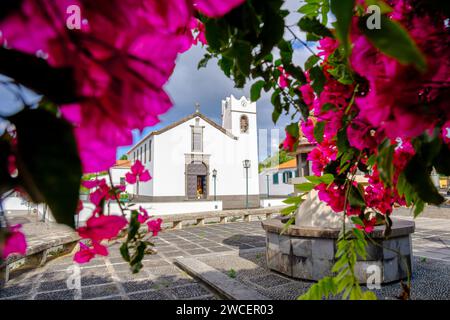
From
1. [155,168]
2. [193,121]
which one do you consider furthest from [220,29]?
[193,121]

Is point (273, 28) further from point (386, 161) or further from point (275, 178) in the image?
point (275, 178)

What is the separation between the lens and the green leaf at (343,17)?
36cm

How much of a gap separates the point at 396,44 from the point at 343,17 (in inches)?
2.9

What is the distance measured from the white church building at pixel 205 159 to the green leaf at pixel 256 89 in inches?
769

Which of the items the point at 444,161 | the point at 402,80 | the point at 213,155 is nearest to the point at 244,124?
the point at 213,155

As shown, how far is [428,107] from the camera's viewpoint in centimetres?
55

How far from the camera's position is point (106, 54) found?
0.33 metres

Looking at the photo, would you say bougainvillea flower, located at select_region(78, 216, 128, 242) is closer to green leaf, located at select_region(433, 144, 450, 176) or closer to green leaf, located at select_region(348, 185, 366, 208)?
green leaf, located at select_region(433, 144, 450, 176)

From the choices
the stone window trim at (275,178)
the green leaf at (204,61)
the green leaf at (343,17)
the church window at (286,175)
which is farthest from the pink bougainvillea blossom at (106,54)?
the stone window trim at (275,178)

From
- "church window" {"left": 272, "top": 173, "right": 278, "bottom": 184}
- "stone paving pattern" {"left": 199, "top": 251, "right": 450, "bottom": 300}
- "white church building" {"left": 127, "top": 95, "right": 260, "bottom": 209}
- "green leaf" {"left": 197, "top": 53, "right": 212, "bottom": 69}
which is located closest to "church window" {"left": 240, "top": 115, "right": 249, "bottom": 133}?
"white church building" {"left": 127, "top": 95, "right": 260, "bottom": 209}

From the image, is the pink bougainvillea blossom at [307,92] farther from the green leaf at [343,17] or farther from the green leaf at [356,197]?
the green leaf at [343,17]
